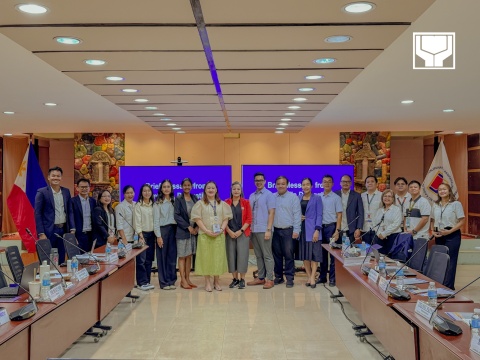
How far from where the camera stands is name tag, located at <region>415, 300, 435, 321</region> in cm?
315

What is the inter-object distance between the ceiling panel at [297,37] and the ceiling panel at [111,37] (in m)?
0.19

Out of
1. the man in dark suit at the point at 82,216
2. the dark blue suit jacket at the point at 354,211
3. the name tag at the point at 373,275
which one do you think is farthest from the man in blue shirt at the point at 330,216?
the man in dark suit at the point at 82,216

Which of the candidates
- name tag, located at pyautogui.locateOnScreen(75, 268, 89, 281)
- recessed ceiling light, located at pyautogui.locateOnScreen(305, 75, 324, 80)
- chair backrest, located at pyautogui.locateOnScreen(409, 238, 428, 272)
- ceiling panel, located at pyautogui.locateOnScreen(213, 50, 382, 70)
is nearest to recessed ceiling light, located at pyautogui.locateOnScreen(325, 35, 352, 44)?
ceiling panel, located at pyautogui.locateOnScreen(213, 50, 382, 70)

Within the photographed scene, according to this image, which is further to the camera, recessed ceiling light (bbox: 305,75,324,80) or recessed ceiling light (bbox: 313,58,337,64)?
recessed ceiling light (bbox: 305,75,324,80)

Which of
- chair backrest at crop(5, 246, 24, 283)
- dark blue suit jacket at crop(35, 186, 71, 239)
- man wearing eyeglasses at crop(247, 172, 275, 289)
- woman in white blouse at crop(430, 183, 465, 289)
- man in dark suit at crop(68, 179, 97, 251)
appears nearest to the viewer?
chair backrest at crop(5, 246, 24, 283)

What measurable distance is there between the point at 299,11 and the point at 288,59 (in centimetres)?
118

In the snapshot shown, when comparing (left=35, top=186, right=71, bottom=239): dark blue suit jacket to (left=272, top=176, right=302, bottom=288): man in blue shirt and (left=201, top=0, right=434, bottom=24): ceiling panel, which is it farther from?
(left=201, top=0, right=434, bottom=24): ceiling panel

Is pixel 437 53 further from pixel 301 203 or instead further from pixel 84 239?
pixel 84 239

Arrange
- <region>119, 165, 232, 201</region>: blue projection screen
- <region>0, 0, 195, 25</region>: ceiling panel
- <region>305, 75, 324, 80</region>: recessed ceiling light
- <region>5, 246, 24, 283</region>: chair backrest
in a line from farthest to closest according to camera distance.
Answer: <region>119, 165, 232, 201</region>: blue projection screen < <region>305, 75, 324, 80</region>: recessed ceiling light < <region>5, 246, 24, 283</region>: chair backrest < <region>0, 0, 195, 25</region>: ceiling panel

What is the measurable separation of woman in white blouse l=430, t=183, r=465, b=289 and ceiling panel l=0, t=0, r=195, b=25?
511 cm

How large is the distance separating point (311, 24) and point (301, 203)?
5.07 metres

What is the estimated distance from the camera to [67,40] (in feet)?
11.5

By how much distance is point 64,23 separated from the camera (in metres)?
3.12

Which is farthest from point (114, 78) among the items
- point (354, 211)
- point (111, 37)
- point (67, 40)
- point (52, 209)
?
point (354, 211)
